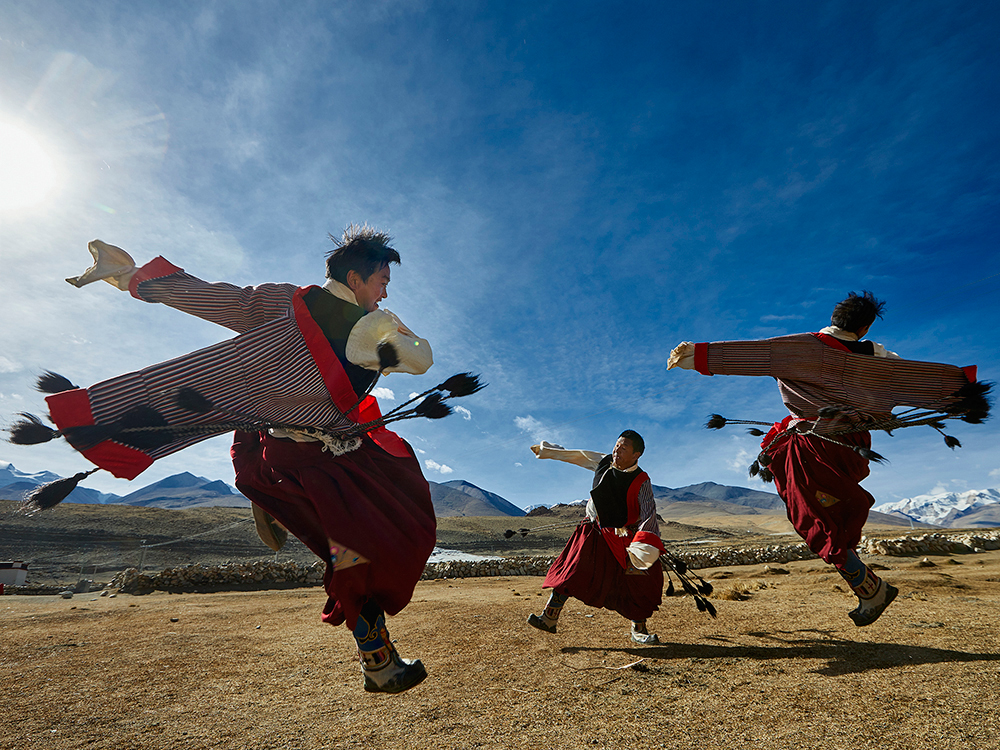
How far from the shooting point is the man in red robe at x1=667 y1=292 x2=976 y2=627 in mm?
3420

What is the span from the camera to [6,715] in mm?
3311

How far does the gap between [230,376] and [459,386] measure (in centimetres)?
A: 100

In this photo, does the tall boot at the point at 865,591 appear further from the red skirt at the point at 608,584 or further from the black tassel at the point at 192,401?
the black tassel at the point at 192,401

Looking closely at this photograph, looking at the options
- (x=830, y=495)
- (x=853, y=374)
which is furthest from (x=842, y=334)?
(x=830, y=495)

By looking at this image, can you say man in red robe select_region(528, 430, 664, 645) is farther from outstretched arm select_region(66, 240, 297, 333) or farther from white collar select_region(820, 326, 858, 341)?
outstretched arm select_region(66, 240, 297, 333)

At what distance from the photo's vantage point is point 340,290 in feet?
7.78

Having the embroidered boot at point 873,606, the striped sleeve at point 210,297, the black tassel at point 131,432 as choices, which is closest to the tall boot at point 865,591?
the embroidered boot at point 873,606

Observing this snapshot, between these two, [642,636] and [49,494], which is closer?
[49,494]

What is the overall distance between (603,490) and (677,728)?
9.00ft

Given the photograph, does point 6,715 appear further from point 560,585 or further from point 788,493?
point 788,493

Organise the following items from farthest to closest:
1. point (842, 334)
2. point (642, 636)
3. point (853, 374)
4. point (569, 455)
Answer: point (569, 455)
point (642, 636)
point (842, 334)
point (853, 374)

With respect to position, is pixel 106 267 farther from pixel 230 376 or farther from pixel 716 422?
pixel 716 422

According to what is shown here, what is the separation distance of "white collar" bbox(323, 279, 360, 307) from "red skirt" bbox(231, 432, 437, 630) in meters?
0.72

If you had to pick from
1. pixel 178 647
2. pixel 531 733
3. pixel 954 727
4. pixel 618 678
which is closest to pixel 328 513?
pixel 531 733
